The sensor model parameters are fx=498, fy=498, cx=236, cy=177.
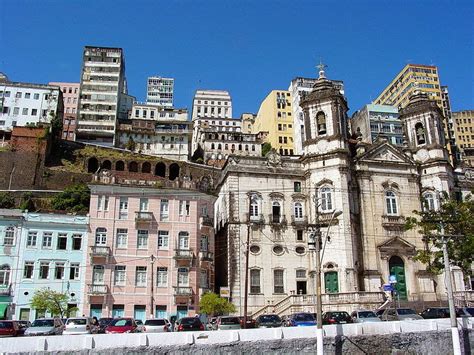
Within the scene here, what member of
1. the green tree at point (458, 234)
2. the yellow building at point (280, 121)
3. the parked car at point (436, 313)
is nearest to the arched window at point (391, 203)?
the green tree at point (458, 234)

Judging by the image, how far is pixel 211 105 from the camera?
15038 cm

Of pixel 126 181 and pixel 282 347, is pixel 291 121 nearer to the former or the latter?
pixel 126 181

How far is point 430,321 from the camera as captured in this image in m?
24.8

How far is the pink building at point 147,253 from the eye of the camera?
42469 millimetres

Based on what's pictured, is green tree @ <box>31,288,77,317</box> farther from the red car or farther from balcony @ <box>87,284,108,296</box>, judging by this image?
the red car

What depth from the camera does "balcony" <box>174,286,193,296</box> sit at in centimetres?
4316

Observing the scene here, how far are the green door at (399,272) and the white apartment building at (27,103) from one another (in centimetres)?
6878

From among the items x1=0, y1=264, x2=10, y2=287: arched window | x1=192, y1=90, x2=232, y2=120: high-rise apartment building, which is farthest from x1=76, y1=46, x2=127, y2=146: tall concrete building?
x1=0, y1=264, x2=10, y2=287: arched window

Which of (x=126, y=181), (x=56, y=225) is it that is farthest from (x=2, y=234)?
(x=126, y=181)

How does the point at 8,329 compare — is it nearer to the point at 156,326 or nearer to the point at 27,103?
the point at 156,326

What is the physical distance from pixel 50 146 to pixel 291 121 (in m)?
60.8

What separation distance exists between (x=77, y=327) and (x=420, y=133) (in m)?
43.9

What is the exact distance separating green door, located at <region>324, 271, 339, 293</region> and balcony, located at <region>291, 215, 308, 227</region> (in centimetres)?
554

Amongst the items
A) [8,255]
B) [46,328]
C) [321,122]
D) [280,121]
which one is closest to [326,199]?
[321,122]
